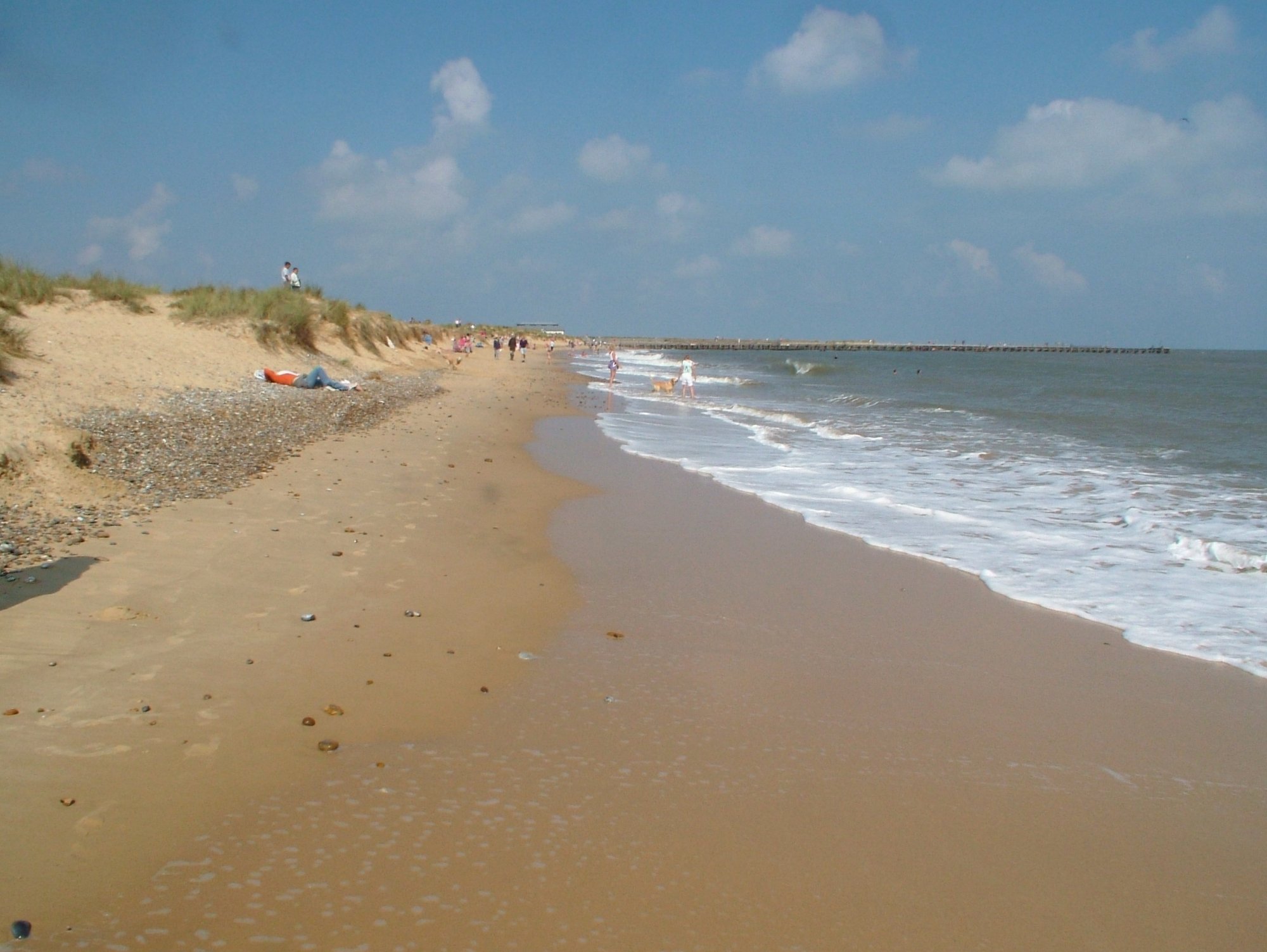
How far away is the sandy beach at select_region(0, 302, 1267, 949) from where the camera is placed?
286 cm

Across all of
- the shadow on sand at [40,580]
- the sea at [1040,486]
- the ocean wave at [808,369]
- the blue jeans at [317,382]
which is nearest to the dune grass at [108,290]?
the blue jeans at [317,382]

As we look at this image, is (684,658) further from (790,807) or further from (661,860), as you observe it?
(661,860)

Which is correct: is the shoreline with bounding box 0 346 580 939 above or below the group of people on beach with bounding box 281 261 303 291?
below

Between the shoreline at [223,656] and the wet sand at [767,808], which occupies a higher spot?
the shoreline at [223,656]

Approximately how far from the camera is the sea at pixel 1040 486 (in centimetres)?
688

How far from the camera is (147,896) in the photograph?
9.07 feet

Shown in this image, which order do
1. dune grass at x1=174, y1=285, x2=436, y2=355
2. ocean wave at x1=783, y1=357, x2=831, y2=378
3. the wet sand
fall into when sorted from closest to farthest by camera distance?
the wet sand < dune grass at x1=174, y1=285, x2=436, y2=355 < ocean wave at x1=783, y1=357, x2=831, y2=378

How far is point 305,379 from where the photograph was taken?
18375mm

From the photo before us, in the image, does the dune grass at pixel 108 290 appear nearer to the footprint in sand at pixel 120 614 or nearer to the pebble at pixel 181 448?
the pebble at pixel 181 448

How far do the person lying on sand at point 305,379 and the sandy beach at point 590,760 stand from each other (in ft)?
38.1

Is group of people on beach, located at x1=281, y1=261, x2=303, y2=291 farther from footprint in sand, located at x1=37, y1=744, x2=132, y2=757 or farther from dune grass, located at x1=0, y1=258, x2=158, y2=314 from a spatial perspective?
footprint in sand, located at x1=37, y1=744, x2=132, y2=757

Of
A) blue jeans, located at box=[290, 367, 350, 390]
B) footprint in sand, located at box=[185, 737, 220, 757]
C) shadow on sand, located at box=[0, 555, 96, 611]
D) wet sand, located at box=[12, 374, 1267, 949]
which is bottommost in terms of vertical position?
wet sand, located at box=[12, 374, 1267, 949]

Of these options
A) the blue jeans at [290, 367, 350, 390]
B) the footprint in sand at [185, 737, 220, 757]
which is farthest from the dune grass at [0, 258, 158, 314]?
the footprint in sand at [185, 737, 220, 757]

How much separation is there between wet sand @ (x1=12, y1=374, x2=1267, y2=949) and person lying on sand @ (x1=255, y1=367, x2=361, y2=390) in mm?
13969
